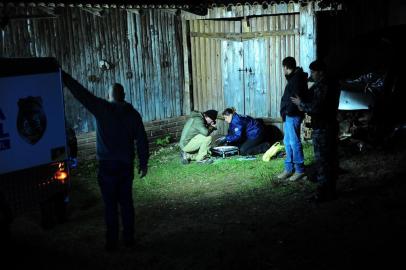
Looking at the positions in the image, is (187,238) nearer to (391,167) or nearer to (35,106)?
(35,106)

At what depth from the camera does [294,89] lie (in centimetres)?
873

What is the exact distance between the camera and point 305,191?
28.3 feet

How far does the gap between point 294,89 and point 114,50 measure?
5.01m

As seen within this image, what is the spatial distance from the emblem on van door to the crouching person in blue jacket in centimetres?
551

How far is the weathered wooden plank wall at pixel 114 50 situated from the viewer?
429 inches

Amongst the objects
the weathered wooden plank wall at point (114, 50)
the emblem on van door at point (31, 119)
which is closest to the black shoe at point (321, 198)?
the emblem on van door at point (31, 119)

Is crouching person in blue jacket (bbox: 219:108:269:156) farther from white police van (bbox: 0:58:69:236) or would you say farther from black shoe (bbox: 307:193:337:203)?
white police van (bbox: 0:58:69:236)

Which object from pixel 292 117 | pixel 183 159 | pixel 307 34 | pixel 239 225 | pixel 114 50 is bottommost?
pixel 239 225

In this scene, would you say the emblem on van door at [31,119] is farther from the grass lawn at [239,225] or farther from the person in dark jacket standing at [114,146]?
the grass lawn at [239,225]

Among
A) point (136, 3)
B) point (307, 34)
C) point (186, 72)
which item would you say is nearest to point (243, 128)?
point (307, 34)

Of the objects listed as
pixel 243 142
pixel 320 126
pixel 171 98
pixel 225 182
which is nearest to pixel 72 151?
pixel 225 182

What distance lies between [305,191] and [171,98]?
5605mm

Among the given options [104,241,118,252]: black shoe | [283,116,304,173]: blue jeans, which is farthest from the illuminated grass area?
[104,241,118,252]: black shoe

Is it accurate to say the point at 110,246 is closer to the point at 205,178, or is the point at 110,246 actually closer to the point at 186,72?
the point at 205,178
